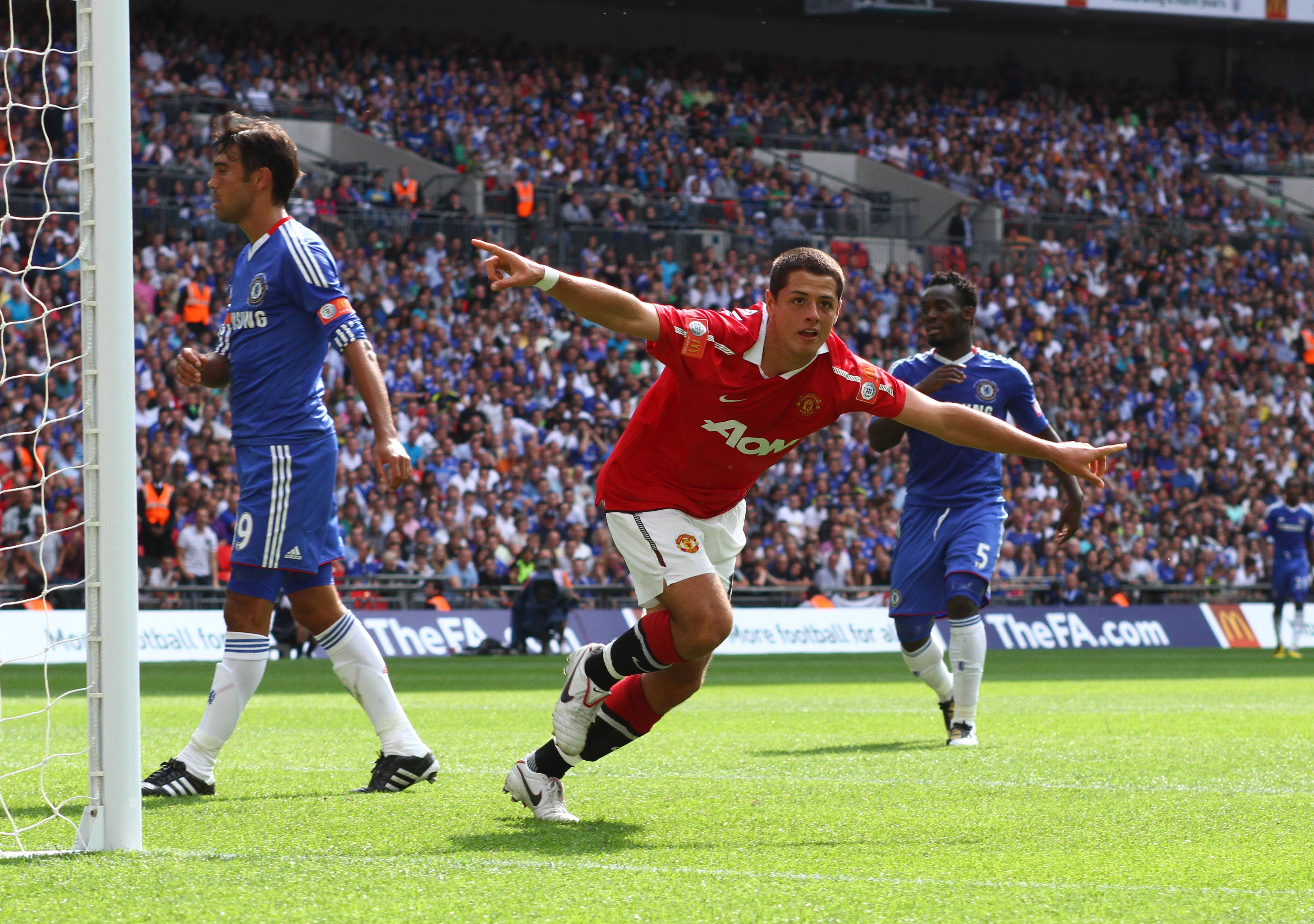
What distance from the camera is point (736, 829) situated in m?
5.56

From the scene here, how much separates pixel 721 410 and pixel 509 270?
106 centimetres

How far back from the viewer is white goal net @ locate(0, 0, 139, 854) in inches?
185

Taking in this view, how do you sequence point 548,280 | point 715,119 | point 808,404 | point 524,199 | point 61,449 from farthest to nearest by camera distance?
point 715,119 < point 524,199 < point 61,449 < point 808,404 < point 548,280

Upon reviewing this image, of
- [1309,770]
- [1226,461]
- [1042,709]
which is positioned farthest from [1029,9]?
[1309,770]

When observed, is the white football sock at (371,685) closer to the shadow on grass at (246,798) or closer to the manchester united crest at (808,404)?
the shadow on grass at (246,798)

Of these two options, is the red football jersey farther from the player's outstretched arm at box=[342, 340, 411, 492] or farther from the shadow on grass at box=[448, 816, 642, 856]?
the shadow on grass at box=[448, 816, 642, 856]

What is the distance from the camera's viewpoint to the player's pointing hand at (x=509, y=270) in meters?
5.05

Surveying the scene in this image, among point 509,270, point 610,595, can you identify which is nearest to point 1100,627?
point 610,595

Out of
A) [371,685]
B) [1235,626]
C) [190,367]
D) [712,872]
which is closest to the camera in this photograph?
[712,872]

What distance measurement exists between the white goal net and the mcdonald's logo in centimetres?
1651

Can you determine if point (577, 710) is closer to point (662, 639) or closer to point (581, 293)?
point (662, 639)

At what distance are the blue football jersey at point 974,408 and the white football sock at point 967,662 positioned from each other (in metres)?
0.71

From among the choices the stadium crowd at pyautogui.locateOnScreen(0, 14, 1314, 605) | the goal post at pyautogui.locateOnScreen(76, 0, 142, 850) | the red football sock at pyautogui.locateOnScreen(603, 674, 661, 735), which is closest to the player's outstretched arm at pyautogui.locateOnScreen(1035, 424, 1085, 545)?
the red football sock at pyautogui.locateOnScreen(603, 674, 661, 735)

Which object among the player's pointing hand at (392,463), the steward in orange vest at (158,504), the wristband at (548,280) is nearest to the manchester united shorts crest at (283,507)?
the player's pointing hand at (392,463)
